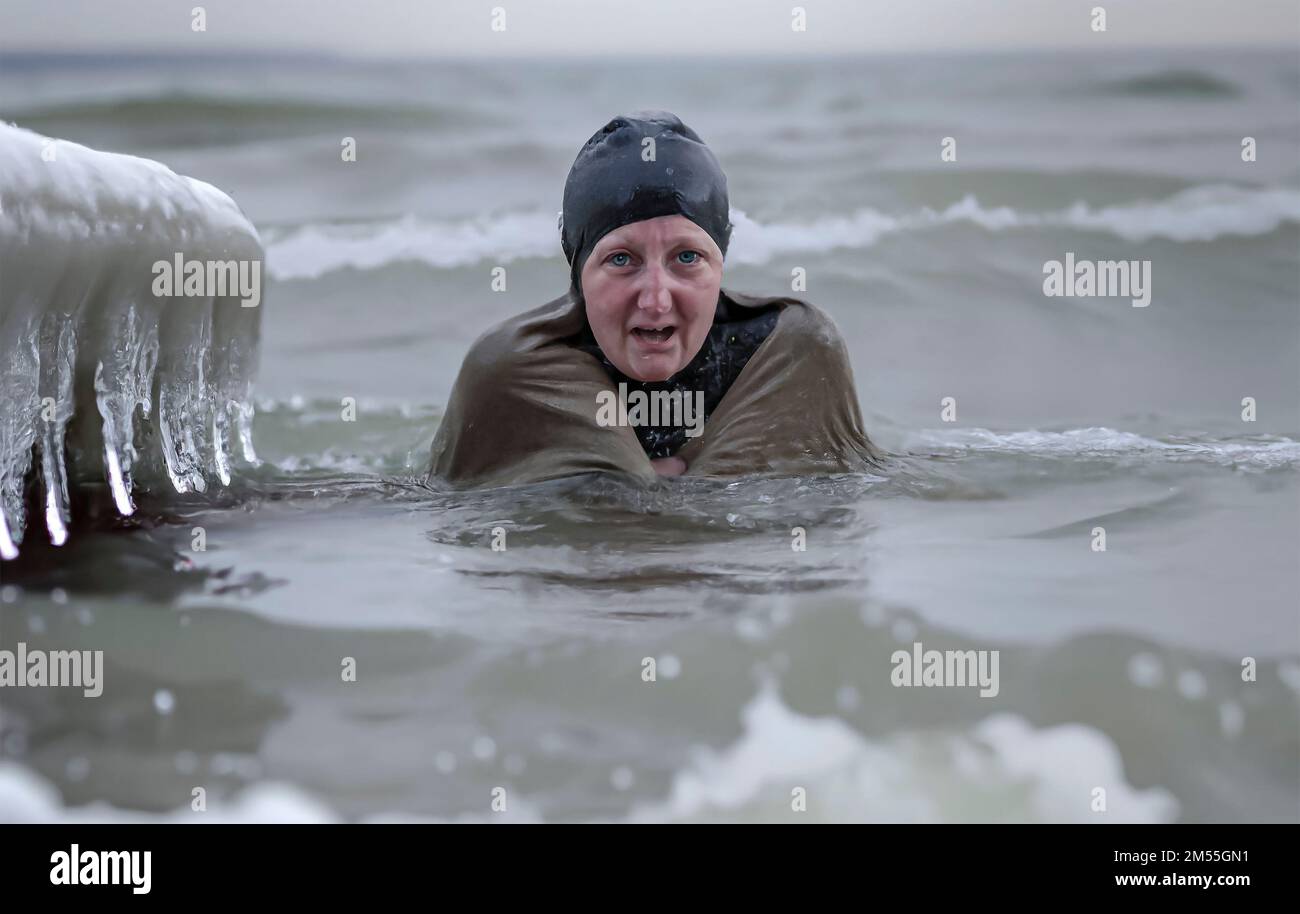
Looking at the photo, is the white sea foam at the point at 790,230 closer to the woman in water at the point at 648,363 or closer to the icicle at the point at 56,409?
the woman in water at the point at 648,363

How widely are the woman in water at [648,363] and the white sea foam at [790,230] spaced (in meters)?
3.35

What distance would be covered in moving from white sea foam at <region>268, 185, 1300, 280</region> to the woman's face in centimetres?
342

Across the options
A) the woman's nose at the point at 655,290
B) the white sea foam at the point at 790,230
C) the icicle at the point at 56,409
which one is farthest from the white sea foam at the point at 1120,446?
the white sea foam at the point at 790,230

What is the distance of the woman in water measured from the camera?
2.72 m

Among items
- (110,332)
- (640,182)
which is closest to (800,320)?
(640,182)

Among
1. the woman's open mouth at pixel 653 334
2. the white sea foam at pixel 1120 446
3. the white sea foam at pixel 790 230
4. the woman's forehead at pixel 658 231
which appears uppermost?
the white sea foam at pixel 790 230

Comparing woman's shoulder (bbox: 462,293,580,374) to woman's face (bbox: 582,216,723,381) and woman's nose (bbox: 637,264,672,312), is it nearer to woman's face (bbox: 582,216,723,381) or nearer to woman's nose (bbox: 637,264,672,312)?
woman's face (bbox: 582,216,723,381)

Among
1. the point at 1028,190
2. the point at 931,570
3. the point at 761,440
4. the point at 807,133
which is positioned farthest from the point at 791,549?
the point at 807,133

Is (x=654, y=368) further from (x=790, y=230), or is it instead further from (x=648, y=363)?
(x=790, y=230)

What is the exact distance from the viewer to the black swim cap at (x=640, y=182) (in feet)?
8.86

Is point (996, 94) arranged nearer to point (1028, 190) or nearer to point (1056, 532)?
point (1028, 190)

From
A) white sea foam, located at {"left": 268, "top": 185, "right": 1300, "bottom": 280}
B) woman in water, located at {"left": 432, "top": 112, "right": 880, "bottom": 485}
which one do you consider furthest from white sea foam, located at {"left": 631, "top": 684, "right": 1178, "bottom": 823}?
white sea foam, located at {"left": 268, "top": 185, "right": 1300, "bottom": 280}

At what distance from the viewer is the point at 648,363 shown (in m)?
2.79

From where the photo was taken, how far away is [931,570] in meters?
2.35
